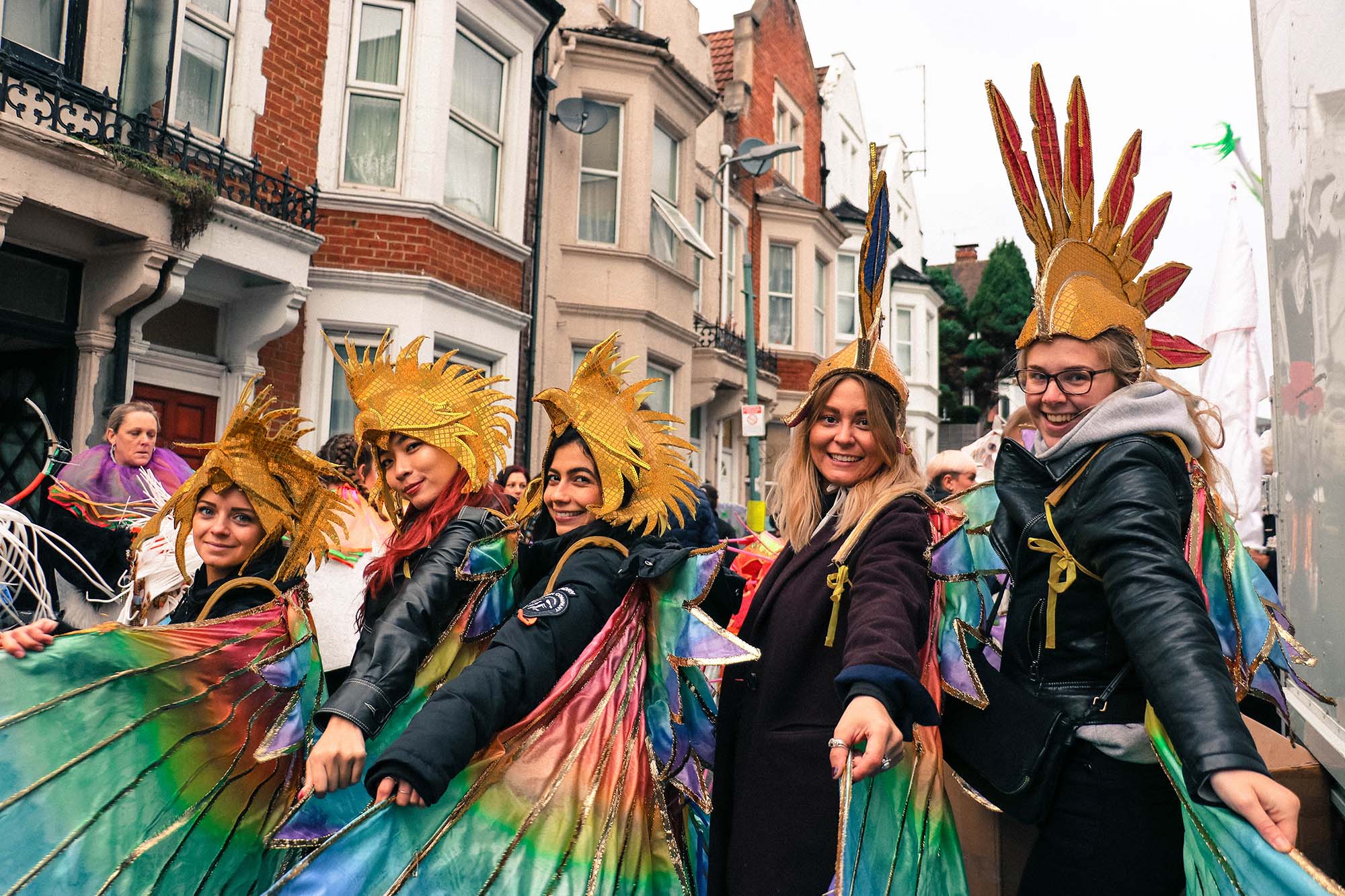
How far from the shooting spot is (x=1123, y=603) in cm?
188

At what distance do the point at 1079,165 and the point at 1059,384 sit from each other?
62 cm

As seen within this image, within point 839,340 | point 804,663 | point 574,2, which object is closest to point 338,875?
point 804,663

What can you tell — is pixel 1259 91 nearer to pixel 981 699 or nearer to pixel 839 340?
pixel 981 699

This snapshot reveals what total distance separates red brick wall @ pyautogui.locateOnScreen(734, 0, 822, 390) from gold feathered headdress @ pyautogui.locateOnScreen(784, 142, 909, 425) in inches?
701

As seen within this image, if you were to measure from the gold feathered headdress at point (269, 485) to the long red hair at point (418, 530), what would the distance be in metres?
0.30

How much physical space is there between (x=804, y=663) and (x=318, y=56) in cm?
1010

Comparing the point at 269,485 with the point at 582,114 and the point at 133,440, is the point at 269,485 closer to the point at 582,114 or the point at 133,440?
the point at 133,440

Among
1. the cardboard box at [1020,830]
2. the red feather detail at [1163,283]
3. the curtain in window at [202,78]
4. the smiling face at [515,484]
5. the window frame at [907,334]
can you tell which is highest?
the window frame at [907,334]

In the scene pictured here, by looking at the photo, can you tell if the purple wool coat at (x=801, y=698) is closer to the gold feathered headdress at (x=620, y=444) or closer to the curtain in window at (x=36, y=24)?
the gold feathered headdress at (x=620, y=444)

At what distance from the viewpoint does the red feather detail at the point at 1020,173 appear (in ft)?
8.44

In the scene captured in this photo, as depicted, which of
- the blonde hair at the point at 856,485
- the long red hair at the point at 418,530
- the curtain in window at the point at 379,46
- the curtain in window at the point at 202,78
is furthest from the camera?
the curtain in window at the point at 379,46

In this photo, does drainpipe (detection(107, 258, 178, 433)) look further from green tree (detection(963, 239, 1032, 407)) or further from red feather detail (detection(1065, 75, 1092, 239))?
green tree (detection(963, 239, 1032, 407))

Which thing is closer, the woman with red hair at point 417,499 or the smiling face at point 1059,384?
the smiling face at point 1059,384

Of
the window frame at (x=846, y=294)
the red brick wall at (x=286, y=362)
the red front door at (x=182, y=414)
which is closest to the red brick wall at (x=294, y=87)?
the red brick wall at (x=286, y=362)
